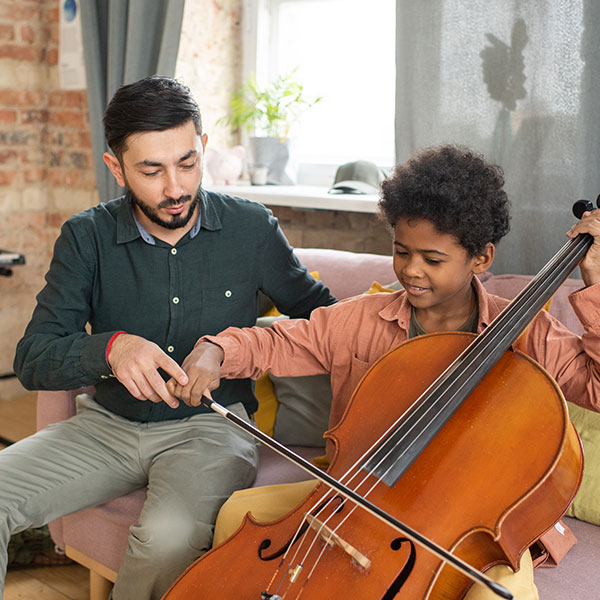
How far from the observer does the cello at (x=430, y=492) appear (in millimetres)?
994

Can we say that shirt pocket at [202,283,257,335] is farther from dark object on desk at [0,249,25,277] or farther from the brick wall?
the brick wall

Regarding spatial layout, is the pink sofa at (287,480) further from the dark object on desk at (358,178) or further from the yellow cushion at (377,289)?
the dark object on desk at (358,178)

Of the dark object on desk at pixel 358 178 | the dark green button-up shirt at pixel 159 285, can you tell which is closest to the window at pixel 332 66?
the dark object on desk at pixel 358 178

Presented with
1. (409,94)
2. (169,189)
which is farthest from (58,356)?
(409,94)

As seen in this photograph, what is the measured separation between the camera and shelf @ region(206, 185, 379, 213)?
2.47m

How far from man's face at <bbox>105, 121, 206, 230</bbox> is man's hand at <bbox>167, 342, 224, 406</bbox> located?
380 millimetres

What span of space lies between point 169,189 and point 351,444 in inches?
28.4

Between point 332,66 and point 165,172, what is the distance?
1588mm

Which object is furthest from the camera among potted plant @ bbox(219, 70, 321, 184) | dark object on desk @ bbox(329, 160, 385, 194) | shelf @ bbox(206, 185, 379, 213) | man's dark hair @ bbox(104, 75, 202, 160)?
potted plant @ bbox(219, 70, 321, 184)

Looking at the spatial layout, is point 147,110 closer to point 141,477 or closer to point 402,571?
point 141,477

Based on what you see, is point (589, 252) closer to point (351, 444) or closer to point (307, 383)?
point (351, 444)

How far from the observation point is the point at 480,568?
1.05 metres

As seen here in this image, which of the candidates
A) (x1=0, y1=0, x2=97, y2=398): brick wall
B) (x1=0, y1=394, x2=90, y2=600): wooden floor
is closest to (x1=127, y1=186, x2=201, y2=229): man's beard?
(x1=0, y1=394, x2=90, y2=600): wooden floor

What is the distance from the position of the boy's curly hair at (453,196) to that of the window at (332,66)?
1.42 m
